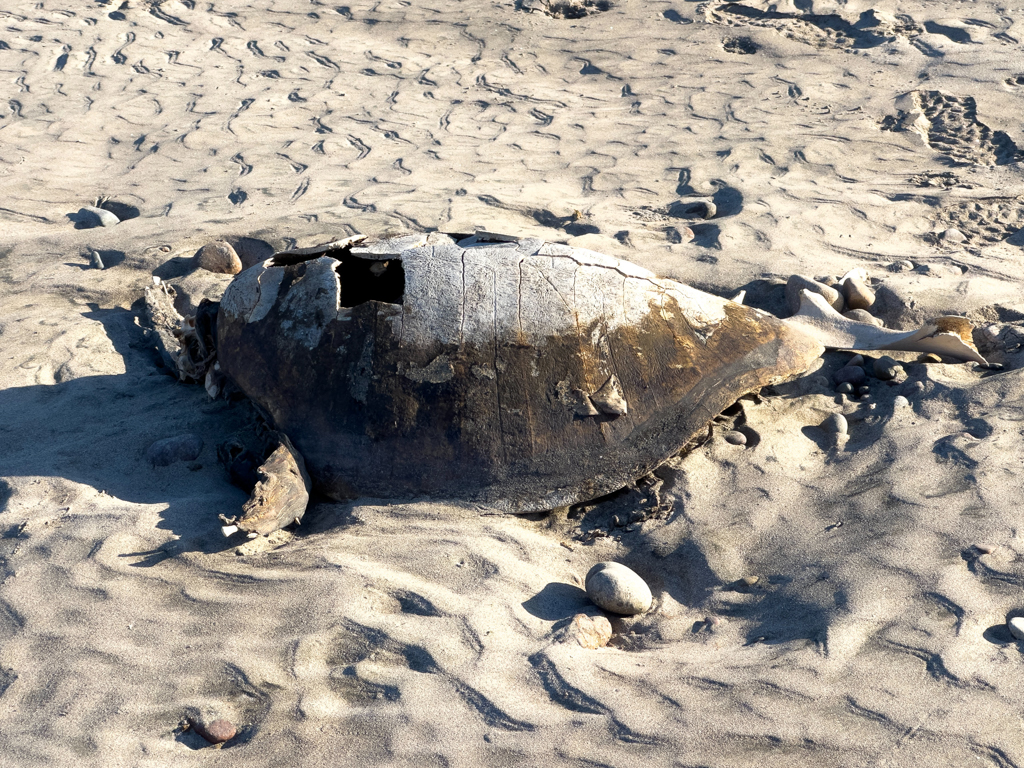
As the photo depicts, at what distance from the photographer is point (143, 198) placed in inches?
217

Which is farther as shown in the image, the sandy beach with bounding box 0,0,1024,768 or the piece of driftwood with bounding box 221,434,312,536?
the piece of driftwood with bounding box 221,434,312,536

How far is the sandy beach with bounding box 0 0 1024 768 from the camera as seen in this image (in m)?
2.07

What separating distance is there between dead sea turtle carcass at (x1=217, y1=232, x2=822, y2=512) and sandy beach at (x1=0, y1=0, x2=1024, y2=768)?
16 cm

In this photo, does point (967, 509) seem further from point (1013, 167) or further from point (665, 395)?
point (1013, 167)

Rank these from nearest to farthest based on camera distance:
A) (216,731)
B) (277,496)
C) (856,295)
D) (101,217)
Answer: (216,731) → (277,496) → (856,295) → (101,217)

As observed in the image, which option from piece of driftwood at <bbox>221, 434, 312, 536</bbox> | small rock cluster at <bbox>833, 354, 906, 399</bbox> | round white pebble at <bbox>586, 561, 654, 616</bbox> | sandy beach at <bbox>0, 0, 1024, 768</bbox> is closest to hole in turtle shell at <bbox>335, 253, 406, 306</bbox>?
piece of driftwood at <bbox>221, 434, 312, 536</bbox>

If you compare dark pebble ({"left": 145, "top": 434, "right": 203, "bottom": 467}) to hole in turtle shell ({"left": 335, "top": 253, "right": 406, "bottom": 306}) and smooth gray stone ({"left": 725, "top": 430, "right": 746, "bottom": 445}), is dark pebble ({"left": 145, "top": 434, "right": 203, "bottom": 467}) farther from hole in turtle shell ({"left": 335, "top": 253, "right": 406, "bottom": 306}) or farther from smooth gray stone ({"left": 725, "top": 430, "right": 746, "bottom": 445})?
smooth gray stone ({"left": 725, "top": 430, "right": 746, "bottom": 445})

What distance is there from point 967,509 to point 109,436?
3370mm

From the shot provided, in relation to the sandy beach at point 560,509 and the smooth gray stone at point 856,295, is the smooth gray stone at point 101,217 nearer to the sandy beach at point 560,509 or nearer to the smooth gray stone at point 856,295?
the sandy beach at point 560,509

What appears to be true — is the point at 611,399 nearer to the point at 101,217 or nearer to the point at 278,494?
the point at 278,494

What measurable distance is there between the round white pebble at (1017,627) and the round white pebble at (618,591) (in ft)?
3.34

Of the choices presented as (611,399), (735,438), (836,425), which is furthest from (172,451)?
(836,425)

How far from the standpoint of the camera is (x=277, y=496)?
2740 mm

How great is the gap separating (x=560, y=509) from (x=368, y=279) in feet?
3.97
